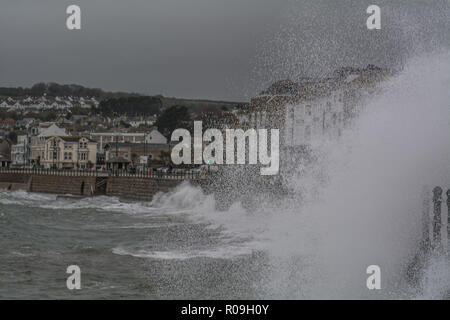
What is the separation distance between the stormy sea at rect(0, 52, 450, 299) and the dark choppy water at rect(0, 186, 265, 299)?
0.05 meters

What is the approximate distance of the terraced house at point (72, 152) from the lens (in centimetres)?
8288

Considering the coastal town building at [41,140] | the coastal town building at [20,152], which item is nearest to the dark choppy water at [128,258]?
the coastal town building at [41,140]

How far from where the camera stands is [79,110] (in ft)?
545

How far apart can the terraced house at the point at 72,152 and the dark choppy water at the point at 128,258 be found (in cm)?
4961

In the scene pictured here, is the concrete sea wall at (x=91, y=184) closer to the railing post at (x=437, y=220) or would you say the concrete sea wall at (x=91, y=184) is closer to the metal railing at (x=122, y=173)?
the metal railing at (x=122, y=173)

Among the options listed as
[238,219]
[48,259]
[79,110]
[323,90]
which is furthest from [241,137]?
[79,110]

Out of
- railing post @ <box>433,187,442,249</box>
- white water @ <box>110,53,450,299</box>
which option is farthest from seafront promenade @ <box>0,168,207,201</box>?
railing post @ <box>433,187,442,249</box>

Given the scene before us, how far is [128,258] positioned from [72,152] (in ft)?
213

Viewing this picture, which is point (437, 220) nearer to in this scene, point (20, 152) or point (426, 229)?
point (426, 229)

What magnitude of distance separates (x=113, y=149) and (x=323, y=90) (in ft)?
160

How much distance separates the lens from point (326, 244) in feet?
54.0

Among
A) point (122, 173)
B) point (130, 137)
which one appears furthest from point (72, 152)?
point (122, 173)

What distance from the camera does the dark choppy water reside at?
1539cm

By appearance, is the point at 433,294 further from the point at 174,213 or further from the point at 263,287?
the point at 174,213
